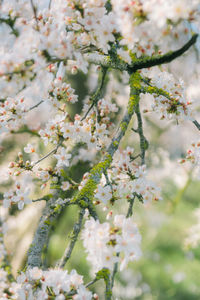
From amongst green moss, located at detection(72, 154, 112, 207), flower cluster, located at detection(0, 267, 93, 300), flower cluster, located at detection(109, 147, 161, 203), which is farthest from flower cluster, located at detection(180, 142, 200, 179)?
flower cluster, located at detection(0, 267, 93, 300)

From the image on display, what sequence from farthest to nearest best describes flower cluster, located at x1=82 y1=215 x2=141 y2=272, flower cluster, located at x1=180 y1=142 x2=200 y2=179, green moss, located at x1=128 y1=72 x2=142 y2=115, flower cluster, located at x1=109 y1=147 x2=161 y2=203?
1. flower cluster, located at x1=180 y1=142 x2=200 y2=179
2. green moss, located at x1=128 y1=72 x2=142 y2=115
3. flower cluster, located at x1=109 y1=147 x2=161 y2=203
4. flower cluster, located at x1=82 y1=215 x2=141 y2=272

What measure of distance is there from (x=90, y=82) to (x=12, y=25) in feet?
5.31

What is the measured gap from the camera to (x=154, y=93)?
1.64m

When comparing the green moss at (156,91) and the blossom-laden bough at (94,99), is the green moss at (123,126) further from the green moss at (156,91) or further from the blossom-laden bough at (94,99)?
the green moss at (156,91)

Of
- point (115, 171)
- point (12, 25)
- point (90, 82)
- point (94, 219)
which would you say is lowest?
point (94, 219)

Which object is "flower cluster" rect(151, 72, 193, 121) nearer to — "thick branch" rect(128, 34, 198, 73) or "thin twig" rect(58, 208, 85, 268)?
"thick branch" rect(128, 34, 198, 73)

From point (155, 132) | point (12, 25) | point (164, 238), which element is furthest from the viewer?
point (164, 238)

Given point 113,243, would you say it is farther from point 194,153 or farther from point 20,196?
point 194,153

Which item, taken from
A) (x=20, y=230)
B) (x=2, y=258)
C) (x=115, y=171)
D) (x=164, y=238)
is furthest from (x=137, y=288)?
(x=115, y=171)

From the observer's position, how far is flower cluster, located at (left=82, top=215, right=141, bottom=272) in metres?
1.08

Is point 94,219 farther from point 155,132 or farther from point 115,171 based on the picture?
point 155,132

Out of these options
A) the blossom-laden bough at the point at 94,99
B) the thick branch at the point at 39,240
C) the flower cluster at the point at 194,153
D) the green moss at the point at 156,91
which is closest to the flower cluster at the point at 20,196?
the blossom-laden bough at the point at 94,99

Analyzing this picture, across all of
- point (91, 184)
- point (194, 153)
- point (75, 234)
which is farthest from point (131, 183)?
point (194, 153)

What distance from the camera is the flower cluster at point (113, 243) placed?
108 centimetres
